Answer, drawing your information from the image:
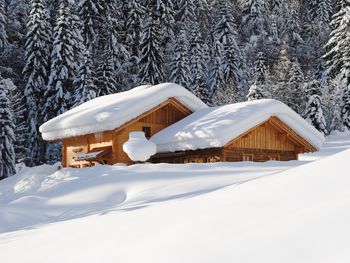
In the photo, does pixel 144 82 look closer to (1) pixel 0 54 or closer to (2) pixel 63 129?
(1) pixel 0 54

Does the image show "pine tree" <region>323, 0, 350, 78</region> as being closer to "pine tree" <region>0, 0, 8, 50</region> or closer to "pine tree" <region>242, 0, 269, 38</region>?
"pine tree" <region>242, 0, 269, 38</region>

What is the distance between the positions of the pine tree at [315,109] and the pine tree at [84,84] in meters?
17.7

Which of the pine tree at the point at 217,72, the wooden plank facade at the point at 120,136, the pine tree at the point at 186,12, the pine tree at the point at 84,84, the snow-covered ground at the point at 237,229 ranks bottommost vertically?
the snow-covered ground at the point at 237,229

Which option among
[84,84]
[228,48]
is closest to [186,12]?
[228,48]

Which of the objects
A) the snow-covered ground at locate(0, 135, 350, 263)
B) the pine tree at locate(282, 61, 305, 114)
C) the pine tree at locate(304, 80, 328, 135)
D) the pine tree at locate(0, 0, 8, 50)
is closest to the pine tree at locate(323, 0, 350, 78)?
the pine tree at locate(282, 61, 305, 114)

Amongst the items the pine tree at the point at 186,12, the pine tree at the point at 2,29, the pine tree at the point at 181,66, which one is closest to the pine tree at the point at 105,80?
the pine tree at the point at 181,66

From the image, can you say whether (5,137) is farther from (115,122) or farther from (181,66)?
(181,66)

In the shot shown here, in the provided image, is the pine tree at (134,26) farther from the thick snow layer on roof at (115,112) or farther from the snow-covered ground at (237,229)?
the snow-covered ground at (237,229)

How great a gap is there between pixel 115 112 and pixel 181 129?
10.1 feet

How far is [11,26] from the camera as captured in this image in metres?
61.5

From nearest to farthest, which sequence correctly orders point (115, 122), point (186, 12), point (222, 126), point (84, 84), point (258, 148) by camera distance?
point (222, 126) → point (115, 122) → point (258, 148) → point (84, 84) → point (186, 12)

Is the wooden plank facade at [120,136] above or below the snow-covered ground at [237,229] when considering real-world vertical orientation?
above

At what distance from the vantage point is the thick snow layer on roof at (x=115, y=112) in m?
23.5

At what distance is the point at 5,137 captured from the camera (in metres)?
38.3
